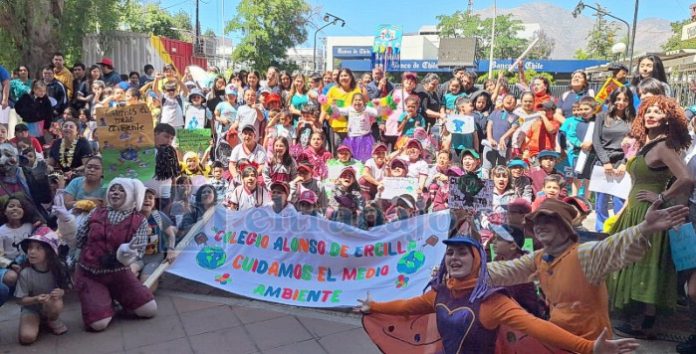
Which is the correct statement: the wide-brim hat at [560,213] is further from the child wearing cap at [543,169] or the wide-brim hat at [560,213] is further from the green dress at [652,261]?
the child wearing cap at [543,169]

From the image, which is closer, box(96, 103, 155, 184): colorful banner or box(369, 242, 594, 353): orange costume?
box(369, 242, 594, 353): orange costume

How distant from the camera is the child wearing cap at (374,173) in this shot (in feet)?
20.9

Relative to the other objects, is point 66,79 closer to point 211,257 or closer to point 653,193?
point 211,257

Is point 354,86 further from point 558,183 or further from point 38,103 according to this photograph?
point 38,103

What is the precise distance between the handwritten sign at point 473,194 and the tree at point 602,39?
6432 cm

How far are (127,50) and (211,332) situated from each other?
16.7 metres

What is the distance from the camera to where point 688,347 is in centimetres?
396

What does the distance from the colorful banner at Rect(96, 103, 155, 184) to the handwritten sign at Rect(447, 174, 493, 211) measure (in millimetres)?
3599

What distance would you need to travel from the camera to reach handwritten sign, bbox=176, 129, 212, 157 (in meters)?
7.82

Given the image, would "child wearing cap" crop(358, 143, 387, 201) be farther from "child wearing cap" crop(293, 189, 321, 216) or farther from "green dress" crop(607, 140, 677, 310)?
"green dress" crop(607, 140, 677, 310)

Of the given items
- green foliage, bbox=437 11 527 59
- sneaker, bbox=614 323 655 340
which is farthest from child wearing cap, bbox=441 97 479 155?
green foliage, bbox=437 11 527 59

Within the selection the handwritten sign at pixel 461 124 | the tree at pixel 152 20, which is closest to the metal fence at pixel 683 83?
the handwritten sign at pixel 461 124

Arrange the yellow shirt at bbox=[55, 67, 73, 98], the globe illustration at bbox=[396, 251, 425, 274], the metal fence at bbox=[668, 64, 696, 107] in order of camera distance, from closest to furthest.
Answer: the globe illustration at bbox=[396, 251, 425, 274] < the yellow shirt at bbox=[55, 67, 73, 98] < the metal fence at bbox=[668, 64, 696, 107]

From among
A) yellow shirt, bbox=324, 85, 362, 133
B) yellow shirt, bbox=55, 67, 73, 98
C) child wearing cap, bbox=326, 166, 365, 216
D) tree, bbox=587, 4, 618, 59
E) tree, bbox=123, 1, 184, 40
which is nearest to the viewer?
child wearing cap, bbox=326, 166, 365, 216
